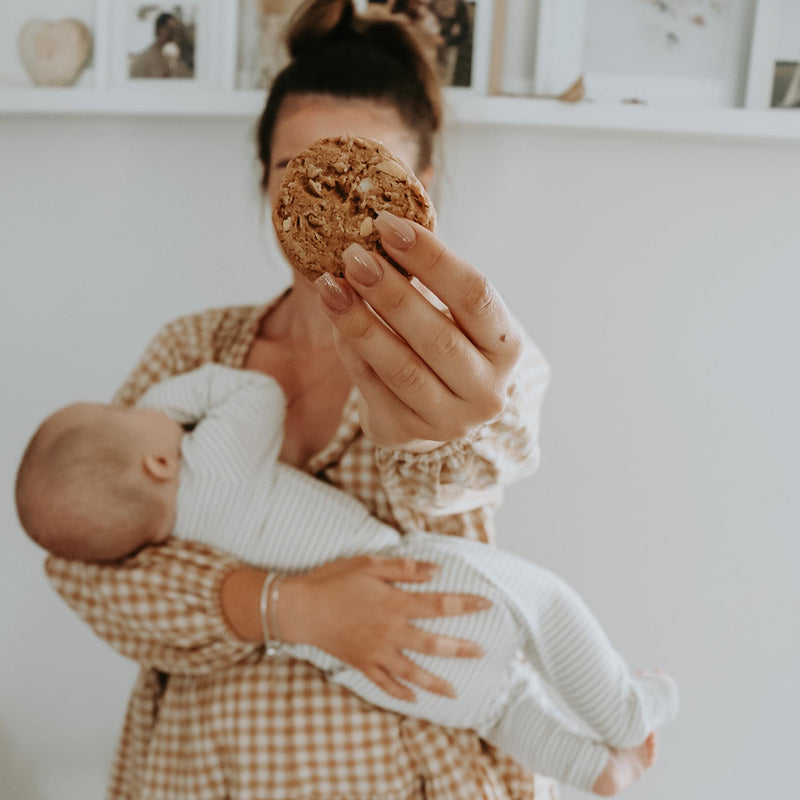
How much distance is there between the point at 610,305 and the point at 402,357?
84 cm

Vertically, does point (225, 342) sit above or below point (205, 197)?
below

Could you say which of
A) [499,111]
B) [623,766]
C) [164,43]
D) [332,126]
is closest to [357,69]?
[332,126]

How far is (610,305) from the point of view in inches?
53.6

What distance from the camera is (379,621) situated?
3.14 feet

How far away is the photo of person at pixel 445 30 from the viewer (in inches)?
50.9

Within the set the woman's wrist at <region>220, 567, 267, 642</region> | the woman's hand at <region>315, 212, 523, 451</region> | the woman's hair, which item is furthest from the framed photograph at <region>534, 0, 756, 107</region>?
the woman's wrist at <region>220, 567, 267, 642</region>

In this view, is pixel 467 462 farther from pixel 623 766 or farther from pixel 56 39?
pixel 56 39

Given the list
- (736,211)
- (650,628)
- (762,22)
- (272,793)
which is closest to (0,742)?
(272,793)

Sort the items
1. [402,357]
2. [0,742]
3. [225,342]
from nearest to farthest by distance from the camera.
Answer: [402,357] → [225,342] → [0,742]

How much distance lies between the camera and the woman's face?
1.02m

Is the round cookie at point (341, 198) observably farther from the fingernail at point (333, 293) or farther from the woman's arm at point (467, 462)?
the woman's arm at point (467, 462)

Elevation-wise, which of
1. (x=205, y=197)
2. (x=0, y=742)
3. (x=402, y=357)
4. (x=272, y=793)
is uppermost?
Result: (x=205, y=197)

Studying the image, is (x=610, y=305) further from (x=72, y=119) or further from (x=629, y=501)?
(x=72, y=119)

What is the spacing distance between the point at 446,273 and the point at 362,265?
0.21 ft
